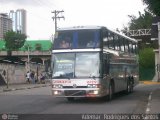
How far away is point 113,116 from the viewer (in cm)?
1545

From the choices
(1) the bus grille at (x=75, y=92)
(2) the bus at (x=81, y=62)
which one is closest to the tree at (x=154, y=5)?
(2) the bus at (x=81, y=62)

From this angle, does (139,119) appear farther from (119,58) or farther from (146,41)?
(146,41)

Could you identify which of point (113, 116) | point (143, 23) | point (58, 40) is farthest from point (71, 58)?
point (143, 23)

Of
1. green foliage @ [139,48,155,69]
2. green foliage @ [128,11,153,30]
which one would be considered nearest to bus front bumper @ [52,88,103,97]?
green foliage @ [139,48,155,69]

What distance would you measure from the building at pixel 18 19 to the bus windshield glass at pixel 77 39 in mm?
105997

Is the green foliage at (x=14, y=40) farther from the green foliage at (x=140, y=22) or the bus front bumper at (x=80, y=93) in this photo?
the bus front bumper at (x=80, y=93)

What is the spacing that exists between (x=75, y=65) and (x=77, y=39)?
4.13 ft

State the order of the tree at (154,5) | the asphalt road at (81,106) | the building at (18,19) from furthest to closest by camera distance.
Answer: the building at (18,19)
the tree at (154,5)
the asphalt road at (81,106)

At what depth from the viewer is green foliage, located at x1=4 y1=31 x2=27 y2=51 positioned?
11462 cm

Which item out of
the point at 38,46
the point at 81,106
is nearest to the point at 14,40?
the point at 38,46

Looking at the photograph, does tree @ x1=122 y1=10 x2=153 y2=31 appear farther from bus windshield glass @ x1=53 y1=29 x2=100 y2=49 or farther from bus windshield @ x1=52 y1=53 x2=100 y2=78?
bus windshield @ x1=52 y1=53 x2=100 y2=78

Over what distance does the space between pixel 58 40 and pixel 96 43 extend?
71.9 inches

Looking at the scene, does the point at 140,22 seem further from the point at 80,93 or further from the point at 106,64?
the point at 80,93

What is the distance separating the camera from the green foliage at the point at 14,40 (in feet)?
376
